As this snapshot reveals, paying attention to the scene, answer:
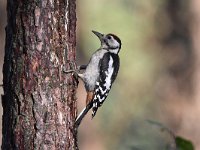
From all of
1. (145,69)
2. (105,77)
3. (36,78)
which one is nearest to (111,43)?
(105,77)

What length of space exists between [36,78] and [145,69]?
48.3ft

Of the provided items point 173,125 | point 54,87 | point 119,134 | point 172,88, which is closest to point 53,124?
point 54,87


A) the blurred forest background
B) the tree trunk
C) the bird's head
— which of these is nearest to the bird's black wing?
the bird's head

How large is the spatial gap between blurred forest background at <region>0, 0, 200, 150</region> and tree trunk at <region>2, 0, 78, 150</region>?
30.3ft

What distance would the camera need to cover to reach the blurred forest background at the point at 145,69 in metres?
16.4

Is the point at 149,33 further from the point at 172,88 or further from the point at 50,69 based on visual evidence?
the point at 50,69

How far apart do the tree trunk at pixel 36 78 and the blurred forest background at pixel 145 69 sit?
30.3 feet

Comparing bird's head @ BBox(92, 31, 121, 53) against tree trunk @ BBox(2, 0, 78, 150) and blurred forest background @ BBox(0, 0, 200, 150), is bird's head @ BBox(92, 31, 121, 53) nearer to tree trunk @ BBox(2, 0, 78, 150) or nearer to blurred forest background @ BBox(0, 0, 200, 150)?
tree trunk @ BBox(2, 0, 78, 150)

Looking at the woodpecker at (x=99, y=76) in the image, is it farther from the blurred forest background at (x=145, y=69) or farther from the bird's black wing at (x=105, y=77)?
the blurred forest background at (x=145, y=69)

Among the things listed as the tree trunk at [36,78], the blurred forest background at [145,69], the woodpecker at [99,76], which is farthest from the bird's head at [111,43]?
the blurred forest background at [145,69]

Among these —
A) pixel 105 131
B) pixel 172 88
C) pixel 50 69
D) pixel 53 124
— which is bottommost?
pixel 105 131

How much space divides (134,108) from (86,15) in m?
3.37

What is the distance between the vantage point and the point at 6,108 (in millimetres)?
6121

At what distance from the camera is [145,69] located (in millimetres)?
20578
